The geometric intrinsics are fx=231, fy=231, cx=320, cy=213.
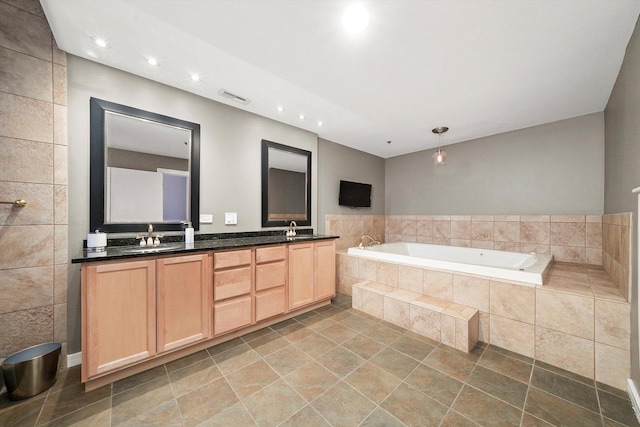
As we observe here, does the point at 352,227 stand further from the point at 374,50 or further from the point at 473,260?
the point at 374,50

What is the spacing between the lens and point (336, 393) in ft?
5.02

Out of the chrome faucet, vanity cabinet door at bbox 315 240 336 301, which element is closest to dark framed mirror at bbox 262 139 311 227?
the chrome faucet

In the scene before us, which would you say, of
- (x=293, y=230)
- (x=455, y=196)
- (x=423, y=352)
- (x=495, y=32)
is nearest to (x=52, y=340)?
(x=293, y=230)

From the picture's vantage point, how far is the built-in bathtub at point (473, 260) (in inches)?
82.7

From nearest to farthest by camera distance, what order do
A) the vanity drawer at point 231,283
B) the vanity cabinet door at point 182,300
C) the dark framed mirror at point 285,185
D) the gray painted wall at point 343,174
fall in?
the vanity cabinet door at point 182,300 → the vanity drawer at point 231,283 → the dark framed mirror at point 285,185 → the gray painted wall at point 343,174

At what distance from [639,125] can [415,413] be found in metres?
2.38

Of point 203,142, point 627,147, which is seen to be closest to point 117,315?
point 203,142

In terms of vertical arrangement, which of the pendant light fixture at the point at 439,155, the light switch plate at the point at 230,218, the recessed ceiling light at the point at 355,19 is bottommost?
the light switch plate at the point at 230,218

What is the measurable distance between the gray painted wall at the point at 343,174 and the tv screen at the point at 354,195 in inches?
3.5

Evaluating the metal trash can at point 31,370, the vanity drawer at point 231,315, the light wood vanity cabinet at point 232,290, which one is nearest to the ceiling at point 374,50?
the light wood vanity cabinet at point 232,290

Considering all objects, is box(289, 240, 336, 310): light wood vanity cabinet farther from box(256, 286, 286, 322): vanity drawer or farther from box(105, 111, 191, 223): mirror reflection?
box(105, 111, 191, 223): mirror reflection

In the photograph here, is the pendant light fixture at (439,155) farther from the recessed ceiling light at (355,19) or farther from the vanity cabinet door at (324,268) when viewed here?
the recessed ceiling light at (355,19)

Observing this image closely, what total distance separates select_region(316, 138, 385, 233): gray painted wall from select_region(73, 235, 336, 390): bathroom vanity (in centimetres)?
129

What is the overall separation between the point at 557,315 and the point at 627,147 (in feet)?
4.74
